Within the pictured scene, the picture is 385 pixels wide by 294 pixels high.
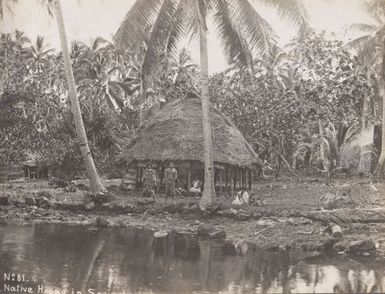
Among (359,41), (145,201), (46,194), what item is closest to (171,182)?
(145,201)

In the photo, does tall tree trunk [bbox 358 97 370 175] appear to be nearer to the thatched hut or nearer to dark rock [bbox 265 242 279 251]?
dark rock [bbox 265 242 279 251]

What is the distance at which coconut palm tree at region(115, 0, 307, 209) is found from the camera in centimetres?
549

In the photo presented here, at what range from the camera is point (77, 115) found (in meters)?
6.32

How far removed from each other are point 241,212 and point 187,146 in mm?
3037

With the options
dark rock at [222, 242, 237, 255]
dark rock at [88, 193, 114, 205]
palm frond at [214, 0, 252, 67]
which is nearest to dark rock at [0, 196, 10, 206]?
dark rock at [88, 193, 114, 205]

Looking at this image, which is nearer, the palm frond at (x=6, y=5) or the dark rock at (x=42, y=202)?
the palm frond at (x=6, y=5)

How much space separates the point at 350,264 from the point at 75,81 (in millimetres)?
3989

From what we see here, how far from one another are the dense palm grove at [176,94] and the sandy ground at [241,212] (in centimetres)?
31

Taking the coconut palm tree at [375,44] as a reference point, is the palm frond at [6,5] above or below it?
above

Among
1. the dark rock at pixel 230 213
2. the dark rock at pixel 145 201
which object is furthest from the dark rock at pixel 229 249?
the dark rock at pixel 145 201

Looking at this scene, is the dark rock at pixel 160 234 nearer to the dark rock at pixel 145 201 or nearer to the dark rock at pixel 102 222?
the dark rock at pixel 145 201

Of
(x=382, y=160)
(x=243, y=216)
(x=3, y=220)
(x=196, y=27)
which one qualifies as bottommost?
(x=3, y=220)

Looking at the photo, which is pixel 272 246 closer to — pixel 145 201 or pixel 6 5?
pixel 145 201

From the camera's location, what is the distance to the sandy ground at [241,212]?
490 centimetres
